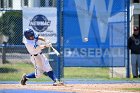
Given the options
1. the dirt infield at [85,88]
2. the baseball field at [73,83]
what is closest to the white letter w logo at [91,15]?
the baseball field at [73,83]

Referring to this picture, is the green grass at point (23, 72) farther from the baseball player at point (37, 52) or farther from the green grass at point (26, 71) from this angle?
the baseball player at point (37, 52)

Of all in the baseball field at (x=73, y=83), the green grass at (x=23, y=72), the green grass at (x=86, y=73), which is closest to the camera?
the baseball field at (x=73, y=83)

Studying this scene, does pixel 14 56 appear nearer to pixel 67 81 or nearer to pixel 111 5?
pixel 67 81

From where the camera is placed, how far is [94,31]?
18.1m

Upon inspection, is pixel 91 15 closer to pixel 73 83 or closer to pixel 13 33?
pixel 13 33

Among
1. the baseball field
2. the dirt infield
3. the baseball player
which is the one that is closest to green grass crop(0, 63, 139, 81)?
the baseball field

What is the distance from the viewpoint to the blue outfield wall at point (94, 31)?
59.0ft

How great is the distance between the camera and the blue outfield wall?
1797cm

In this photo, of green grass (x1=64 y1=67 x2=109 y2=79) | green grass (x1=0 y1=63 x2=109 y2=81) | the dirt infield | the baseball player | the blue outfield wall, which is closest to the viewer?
the dirt infield

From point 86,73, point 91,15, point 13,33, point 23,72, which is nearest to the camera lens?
point 91,15

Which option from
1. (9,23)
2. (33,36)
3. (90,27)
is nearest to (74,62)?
(90,27)

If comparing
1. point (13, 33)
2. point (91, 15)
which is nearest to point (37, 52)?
point (13, 33)

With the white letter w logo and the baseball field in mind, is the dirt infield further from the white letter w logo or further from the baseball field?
the white letter w logo

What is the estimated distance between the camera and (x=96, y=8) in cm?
1812
